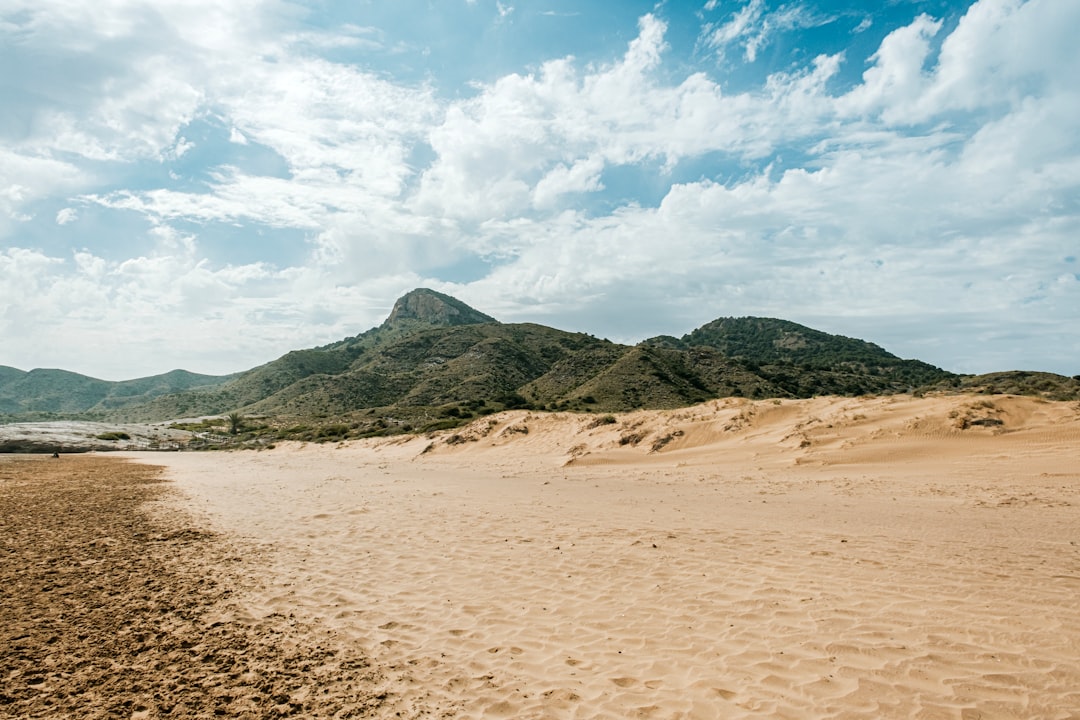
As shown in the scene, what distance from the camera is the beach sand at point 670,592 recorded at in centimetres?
469

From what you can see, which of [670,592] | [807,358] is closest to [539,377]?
[807,358]

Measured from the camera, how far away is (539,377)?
9450cm

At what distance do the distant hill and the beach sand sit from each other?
29113 millimetres

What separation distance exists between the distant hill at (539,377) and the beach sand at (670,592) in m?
29.1

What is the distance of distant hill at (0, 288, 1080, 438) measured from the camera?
6203cm

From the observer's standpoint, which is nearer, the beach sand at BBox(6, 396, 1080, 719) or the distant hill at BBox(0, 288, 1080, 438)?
the beach sand at BBox(6, 396, 1080, 719)

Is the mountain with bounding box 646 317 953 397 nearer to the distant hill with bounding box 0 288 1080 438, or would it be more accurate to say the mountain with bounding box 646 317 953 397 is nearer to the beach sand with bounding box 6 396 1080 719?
the distant hill with bounding box 0 288 1080 438

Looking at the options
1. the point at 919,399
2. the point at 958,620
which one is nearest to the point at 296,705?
the point at 958,620

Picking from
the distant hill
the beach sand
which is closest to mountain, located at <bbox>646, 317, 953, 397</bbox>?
the distant hill

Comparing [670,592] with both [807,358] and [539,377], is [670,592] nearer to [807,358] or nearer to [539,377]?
[539,377]

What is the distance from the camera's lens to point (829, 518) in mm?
11539

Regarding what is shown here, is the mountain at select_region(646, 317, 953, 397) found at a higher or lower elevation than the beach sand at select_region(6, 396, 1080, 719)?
higher

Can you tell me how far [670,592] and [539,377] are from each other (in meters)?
87.3

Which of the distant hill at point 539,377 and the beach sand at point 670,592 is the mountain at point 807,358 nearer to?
the distant hill at point 539,377
